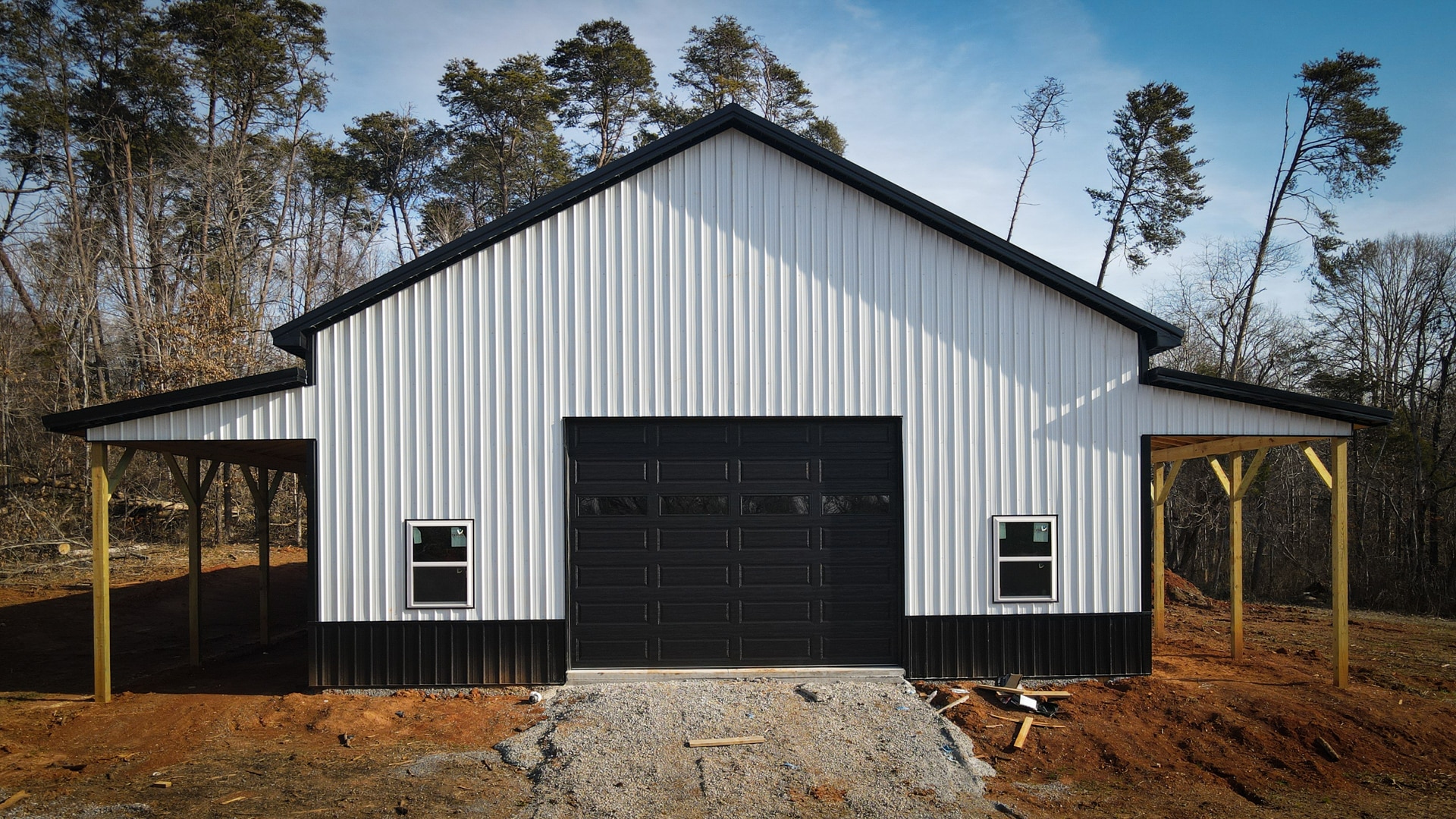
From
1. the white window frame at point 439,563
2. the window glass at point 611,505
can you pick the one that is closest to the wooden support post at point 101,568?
the white window frame at point 439,563

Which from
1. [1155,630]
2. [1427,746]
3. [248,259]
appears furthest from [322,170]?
[1427,746]

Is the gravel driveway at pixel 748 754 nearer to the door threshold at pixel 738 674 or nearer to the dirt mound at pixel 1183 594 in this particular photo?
the door threshold at pixel 738 674

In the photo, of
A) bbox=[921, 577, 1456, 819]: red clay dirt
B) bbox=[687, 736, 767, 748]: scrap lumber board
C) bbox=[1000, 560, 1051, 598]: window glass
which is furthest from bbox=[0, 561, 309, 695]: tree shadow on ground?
bbox=[1000, 560, 1051, 598]: window glass

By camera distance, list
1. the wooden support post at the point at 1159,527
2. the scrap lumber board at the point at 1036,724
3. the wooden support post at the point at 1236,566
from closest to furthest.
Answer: the scrap lumber board at the point at 1036,724, the wooden support post at the point at 1236,566, the wooden support post at the point at 1159,527

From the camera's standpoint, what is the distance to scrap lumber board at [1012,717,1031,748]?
812 centimetres

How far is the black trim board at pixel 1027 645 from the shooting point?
995 cm

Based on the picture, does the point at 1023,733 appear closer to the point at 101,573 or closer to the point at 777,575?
A: the point at 777,575

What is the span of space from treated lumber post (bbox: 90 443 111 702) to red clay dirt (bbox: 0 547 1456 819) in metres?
0.35

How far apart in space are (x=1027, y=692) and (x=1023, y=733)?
4.08 ft

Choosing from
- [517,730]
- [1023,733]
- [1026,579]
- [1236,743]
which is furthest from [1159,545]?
[517,730]

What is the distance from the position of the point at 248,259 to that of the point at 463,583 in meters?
22.5

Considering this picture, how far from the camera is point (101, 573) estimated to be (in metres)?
9.60

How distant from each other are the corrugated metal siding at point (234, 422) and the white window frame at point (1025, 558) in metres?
8.25

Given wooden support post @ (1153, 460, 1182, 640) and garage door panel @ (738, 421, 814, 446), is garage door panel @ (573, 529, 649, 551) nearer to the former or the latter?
garage door panel @ (738, 421, 814, 446)
